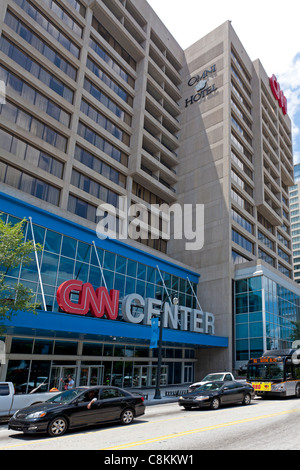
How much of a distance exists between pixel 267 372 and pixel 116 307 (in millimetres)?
11670

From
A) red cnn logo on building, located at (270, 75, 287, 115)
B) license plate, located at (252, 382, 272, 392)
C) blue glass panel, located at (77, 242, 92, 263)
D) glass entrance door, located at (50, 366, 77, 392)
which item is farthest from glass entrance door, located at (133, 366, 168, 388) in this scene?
red cnn logo on building, located at (270, 75, 287, 115)

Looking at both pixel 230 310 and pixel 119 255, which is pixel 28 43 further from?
pixel 230 310

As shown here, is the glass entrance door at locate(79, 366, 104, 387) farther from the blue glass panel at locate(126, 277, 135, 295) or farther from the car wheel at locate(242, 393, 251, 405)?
the car wheel at locate(242, 393, 251, 405)

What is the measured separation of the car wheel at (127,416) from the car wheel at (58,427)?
2.40 metres

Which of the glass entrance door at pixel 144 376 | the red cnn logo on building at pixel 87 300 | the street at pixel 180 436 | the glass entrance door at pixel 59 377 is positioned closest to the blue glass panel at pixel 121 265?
the red cnn logo on building at pixel 87 300

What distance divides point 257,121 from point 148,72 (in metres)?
18.1

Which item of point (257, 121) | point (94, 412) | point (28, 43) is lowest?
point (94, 412)

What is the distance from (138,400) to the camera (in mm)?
14000

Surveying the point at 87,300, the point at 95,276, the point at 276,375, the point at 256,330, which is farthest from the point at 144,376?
the point at 276,375

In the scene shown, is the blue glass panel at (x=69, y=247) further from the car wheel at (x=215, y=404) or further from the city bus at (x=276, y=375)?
the car wheel at (x=215, y=404)

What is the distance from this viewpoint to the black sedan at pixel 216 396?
16406mm

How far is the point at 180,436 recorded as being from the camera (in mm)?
10516

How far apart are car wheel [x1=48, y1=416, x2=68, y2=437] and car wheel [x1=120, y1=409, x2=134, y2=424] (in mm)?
2399

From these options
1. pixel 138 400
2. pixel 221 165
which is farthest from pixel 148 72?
pixel 138 400
